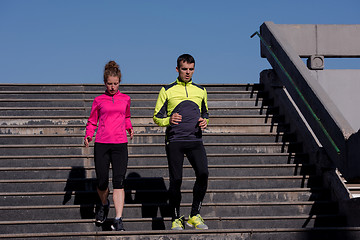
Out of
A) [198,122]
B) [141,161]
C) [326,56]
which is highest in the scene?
[326,56]

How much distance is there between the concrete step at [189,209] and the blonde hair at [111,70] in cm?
177

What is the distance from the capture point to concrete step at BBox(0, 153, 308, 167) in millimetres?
8805

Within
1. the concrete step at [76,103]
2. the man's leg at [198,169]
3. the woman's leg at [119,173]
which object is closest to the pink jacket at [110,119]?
the woman's leg at [119,173]

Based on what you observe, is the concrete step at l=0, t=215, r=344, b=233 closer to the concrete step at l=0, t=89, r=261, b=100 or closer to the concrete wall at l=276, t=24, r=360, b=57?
the concrete step at l=0, t=89, r=261, b=100

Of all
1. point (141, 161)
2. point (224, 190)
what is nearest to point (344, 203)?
point (224, 190)

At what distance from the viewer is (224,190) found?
318 inches

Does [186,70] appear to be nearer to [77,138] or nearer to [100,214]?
[100,214]

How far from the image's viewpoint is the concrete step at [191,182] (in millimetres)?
8195

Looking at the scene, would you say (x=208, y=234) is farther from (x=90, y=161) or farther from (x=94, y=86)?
(x=94, y=86)

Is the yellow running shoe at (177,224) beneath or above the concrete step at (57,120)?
beneath

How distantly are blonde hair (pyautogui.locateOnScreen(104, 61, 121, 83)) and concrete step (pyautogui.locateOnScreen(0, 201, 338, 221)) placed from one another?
69.8 inches

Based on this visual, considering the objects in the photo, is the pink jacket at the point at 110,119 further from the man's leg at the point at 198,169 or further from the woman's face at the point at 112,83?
the man's leg at the point at 198,169

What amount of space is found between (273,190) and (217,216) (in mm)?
924

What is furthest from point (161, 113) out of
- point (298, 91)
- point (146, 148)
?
point (298, 91)
